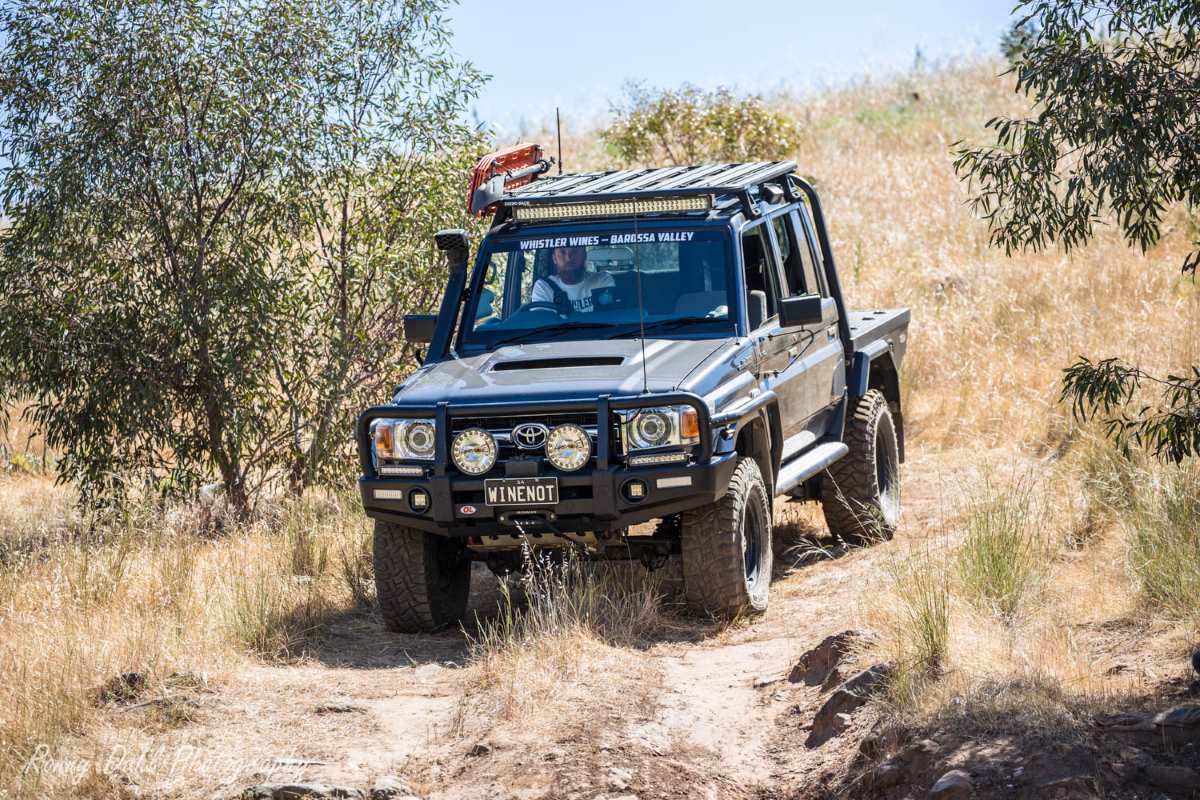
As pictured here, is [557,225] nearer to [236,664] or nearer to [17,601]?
[236,664]

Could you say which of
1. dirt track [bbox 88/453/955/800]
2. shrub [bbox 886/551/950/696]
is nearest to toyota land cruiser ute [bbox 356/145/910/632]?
dirt track [bbox 88/453/955/800]

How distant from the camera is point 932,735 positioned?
16.3 feet

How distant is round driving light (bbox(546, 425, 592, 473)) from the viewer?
6523 millimetres

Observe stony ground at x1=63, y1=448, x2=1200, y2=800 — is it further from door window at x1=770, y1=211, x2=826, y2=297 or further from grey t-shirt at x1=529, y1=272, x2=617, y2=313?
door window at x1=770, y1=211, x2=826, y2=297

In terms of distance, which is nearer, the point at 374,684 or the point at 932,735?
the point at 932,735

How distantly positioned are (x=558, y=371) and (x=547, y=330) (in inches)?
27.3

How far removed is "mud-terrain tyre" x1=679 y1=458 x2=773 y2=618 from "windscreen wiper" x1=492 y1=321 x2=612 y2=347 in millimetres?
1090

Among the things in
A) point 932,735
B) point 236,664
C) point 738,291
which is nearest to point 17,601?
point 236,664

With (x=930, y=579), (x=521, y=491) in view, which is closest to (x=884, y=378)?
(x=930, y=579)

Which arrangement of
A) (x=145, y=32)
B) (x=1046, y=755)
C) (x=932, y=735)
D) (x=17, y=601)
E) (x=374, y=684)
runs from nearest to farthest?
(x=1046, y=755) < (x=932, y=735) < (x=374, y=684) < (x=17, y=601) < (x=145, y=32)

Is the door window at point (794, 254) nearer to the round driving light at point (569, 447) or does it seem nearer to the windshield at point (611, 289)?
the windshield at point (611, 289)

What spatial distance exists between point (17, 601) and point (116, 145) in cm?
349

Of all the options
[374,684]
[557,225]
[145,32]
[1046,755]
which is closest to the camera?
[1046,755]

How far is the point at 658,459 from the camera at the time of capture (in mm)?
6555
